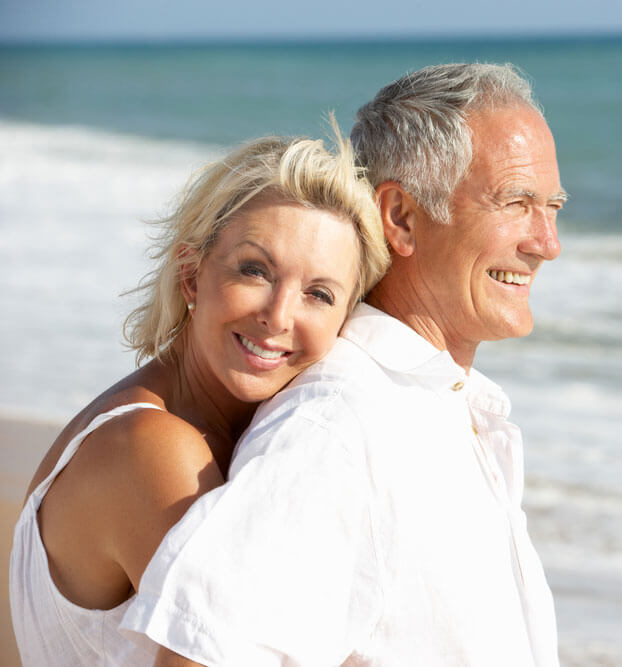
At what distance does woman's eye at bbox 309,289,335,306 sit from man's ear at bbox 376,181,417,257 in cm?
34

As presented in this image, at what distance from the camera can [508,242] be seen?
88.8 inches

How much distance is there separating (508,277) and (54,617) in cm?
128

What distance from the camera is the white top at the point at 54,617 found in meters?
1.84

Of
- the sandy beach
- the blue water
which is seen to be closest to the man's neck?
the sandy beach

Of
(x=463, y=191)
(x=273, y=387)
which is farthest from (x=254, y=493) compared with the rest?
(x=463, y=191)

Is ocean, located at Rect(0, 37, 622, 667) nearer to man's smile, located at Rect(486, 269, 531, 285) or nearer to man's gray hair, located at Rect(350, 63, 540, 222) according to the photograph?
man's gray hair, located at Rect(350, 63, 540, 222)

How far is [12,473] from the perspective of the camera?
176 inches

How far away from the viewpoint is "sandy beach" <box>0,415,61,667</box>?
3.29 metres

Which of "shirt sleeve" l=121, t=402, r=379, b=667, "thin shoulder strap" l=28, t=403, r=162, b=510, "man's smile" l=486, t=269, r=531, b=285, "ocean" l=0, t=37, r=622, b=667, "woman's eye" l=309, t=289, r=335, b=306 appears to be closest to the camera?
"shirt sleeve" l=121, t=402, r=379, b=667

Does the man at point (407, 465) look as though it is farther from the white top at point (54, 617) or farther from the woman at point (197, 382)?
the white top at point (54, 617)

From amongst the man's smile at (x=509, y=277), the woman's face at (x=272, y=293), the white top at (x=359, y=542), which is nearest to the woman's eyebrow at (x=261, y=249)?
the woman's face at (x=272, y=293)

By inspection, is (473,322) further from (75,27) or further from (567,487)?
(75,27)

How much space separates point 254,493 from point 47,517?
0.54m

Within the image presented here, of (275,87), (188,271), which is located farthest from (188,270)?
(275,87)
